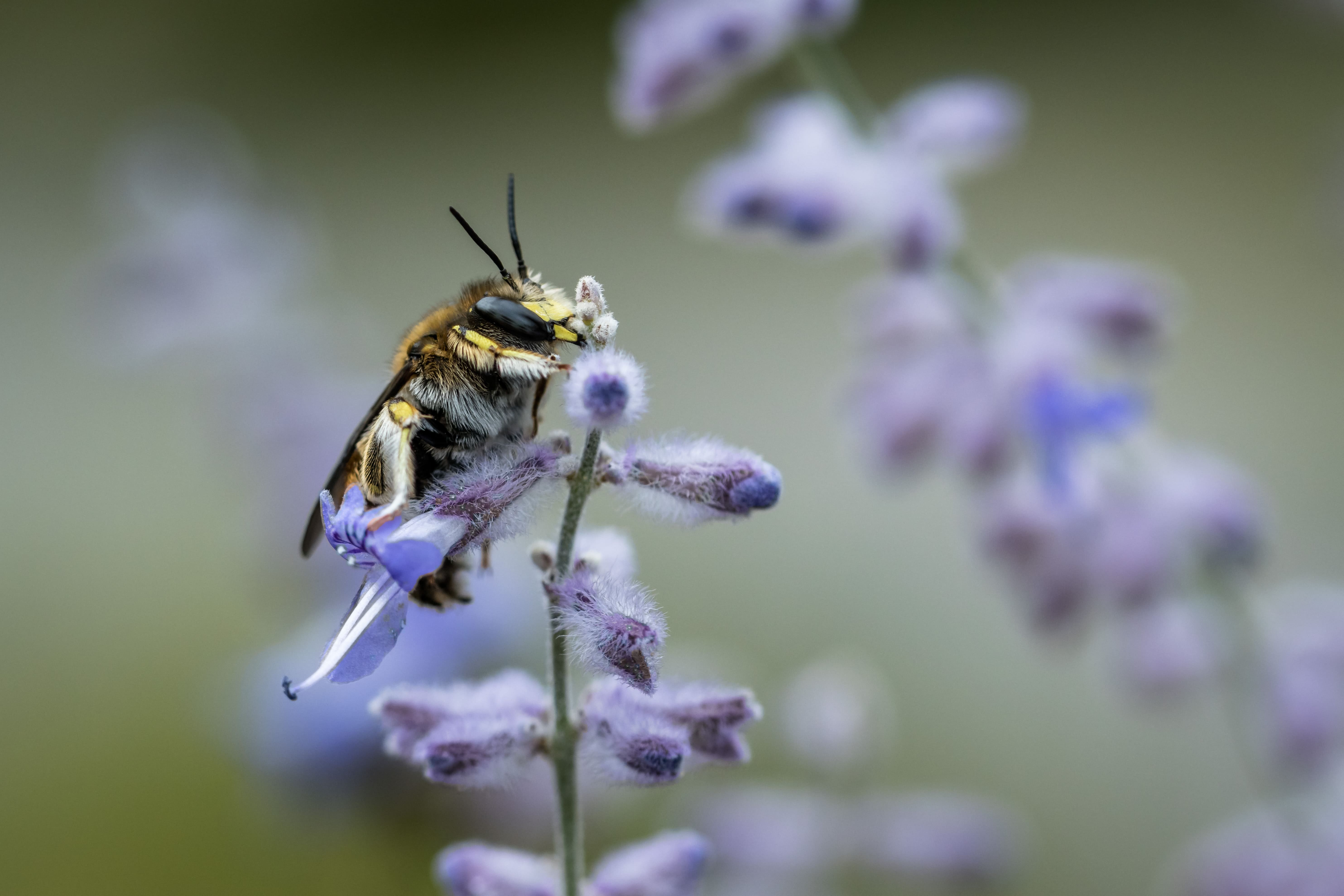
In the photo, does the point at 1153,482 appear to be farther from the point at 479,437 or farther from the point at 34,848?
the point at 34,848

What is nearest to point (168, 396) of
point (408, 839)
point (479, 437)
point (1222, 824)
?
point (408, 839)

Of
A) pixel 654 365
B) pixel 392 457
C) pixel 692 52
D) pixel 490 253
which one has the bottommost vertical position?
pixel 392 457

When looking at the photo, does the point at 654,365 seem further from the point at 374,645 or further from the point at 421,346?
the point at 374,645

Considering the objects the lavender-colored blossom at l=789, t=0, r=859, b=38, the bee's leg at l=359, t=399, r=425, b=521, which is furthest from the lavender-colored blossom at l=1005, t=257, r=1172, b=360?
the bee's leg at l=359, t=399, r=425, b=521

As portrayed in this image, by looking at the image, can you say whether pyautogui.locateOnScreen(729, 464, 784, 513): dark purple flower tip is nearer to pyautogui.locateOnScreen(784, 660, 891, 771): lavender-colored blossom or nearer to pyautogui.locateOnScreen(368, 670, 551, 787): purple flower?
pyautogui.locateOnScreen(368, 670, 551, 787): purple flower

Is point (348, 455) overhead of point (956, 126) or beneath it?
beneath

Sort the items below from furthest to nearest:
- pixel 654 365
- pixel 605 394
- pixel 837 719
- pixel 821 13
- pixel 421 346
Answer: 1. pixel 654 365
2. pixel 837 719
3. pixel 821 13
4. pixel 421 346
5. pixel 605 394

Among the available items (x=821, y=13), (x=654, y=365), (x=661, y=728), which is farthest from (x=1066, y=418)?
(x=654, y=365)
